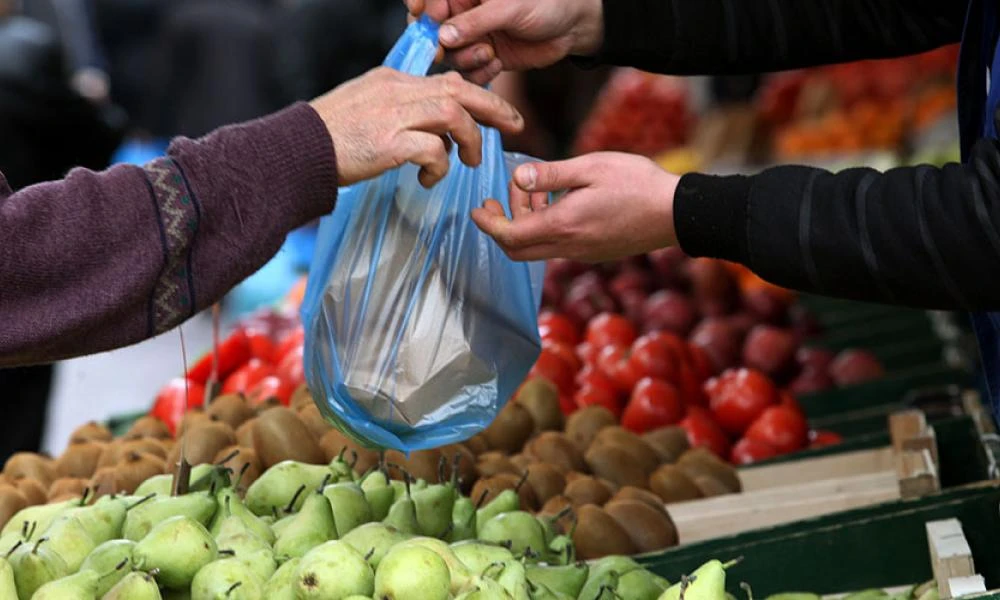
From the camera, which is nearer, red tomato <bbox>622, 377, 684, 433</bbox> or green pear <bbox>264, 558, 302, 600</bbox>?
green pear <bbox>264, 558, 302, 600</bbox>

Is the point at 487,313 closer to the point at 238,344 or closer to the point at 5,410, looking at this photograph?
the point at 238,344

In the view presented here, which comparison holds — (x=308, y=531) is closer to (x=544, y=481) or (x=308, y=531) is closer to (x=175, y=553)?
(x=175, y=553)

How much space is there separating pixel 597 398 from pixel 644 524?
3.45ft

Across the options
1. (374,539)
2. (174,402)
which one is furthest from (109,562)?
(174,402)

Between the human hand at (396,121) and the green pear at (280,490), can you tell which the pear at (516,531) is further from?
the human hand at (396,121)

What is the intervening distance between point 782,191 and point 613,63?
0.78 meters

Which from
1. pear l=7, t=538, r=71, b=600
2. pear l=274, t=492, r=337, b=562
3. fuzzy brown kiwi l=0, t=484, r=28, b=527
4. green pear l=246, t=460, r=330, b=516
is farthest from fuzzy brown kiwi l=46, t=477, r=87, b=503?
pear l=274, t=492, r=337, b=562

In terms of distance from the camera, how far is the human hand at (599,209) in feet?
6.22

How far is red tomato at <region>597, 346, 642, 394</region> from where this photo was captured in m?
3.72

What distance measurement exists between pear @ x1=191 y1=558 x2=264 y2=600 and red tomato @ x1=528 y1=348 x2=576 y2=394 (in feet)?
5.96

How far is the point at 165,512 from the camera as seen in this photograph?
205 cm

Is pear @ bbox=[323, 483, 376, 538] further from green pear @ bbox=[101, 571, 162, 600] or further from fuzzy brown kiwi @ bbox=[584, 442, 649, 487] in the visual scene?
fuzzy brown kiwi @ bbox=[584, 442, 649, 487]

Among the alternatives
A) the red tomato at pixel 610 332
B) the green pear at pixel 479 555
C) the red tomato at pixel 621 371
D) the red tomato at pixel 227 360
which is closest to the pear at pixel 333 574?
the green pear at pixel 479 555

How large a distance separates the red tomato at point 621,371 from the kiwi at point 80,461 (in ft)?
4.52
